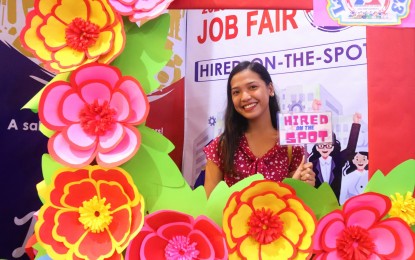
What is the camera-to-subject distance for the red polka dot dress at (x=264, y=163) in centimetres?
79

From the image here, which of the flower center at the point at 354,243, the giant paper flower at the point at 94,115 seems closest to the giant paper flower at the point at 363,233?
the flower center at the point at 354,243

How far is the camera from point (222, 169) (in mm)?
815

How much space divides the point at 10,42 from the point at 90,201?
0.56m

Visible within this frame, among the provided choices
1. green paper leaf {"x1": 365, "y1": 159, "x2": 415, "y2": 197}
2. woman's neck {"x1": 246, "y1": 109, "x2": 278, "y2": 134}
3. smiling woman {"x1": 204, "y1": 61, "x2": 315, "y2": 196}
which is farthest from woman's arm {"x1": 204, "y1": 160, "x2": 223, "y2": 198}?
green paper leaf {"x1": 365, "y1": 159, "x2": 415, "y2": 197}

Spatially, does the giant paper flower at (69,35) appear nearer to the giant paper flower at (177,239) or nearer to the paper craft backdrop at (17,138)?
the giant paper flower at (177,239)

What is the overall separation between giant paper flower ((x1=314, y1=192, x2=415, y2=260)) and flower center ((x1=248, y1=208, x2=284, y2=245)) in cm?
6

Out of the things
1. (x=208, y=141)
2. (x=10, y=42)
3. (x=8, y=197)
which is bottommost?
(x=8, y=197)

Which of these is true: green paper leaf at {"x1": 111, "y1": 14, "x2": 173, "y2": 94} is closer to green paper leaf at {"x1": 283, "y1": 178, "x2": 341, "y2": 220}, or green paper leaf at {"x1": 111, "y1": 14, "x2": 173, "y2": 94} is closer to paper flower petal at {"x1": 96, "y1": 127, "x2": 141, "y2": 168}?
paper flower petal at {"x1": 96, "y1": 127, "x2": 141, "y2": 168}

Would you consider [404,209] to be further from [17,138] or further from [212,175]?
[17,138]

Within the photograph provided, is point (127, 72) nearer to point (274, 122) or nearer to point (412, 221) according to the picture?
point (274, 122)

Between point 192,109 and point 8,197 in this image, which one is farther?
point 192,109

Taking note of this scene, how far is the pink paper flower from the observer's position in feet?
1.86

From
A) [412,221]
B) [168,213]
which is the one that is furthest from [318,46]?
[168,213]

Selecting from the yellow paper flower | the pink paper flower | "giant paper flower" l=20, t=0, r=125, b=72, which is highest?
→ the pink paper flower
